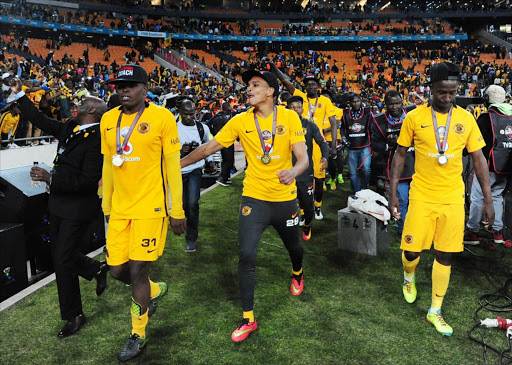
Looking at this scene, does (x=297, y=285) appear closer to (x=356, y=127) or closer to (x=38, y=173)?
(x=38, y=173)

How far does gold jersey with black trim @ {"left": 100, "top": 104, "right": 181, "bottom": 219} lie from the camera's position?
3328 millimetres

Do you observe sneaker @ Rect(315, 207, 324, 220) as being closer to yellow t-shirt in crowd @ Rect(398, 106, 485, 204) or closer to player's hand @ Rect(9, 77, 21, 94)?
yellow t-shirt in crowd @ Rect(398, 106, 485, 204)

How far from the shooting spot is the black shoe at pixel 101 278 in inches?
173

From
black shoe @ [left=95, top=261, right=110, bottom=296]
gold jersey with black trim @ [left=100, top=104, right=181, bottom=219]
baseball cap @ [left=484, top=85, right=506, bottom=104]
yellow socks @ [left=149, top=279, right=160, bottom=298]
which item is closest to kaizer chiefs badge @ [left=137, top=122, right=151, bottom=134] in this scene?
gold jersey with black trim @ [left=100, top=104, right=181, bottom=219]

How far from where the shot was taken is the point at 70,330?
3.84 m

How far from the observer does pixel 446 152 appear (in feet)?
12.5

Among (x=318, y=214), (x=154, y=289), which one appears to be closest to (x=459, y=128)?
(x=154, y=289)

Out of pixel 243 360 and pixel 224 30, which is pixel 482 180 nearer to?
pixel 243 360

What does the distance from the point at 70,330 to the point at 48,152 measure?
758cm

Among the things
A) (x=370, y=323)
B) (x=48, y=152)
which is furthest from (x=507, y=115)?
(x=48, y=152)

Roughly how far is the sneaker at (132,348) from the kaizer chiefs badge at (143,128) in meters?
1.60

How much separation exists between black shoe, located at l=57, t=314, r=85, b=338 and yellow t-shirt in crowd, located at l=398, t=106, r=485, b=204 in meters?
3.20

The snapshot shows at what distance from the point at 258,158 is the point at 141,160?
3.35ft

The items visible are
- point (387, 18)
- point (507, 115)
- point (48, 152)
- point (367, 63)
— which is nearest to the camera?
point (507, 115)
